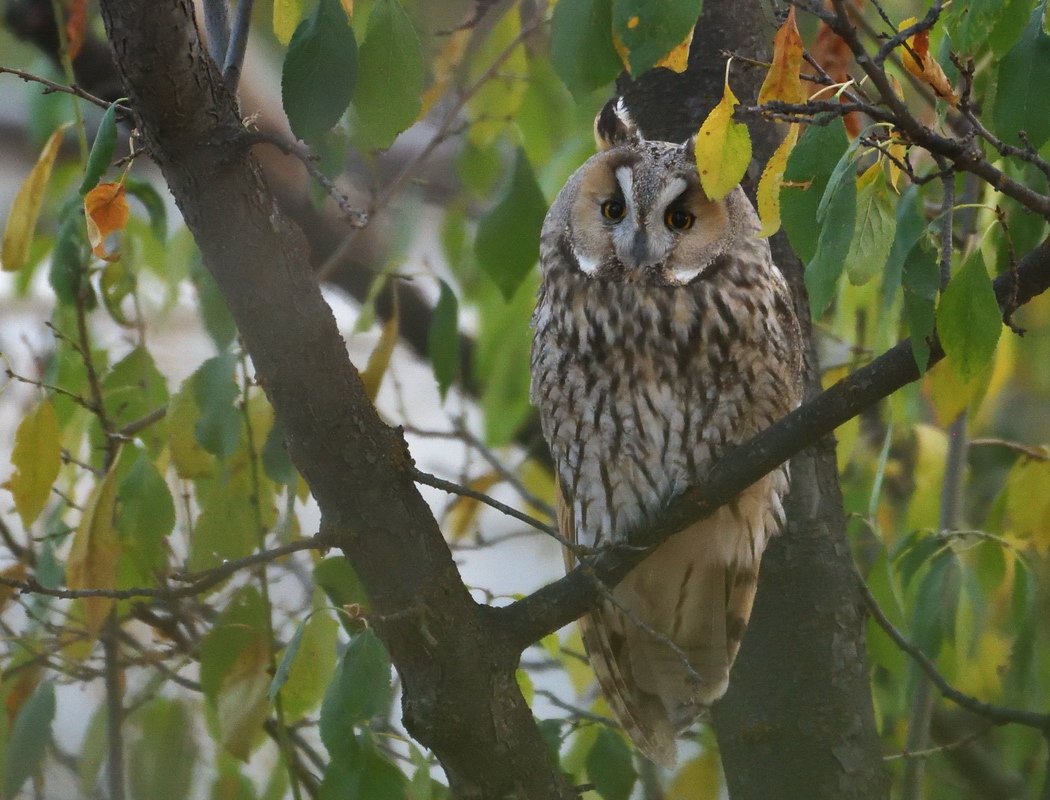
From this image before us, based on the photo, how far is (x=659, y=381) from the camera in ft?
5.32

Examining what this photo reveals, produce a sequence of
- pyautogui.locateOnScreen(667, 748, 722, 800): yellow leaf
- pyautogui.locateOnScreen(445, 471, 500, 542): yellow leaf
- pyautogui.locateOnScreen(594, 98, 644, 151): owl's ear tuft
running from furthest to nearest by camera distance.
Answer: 1. pyautogui.locateOnScreen(445, 471, 500, 542): yellow leaf
2. pyautogui.locateOnScreen(667, 748, 722, 800): yellow leaf
3. pyautogui.locateOnScreen(594, 98, 644, 151): owl's ear tuft

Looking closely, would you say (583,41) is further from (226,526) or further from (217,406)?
(226,526)

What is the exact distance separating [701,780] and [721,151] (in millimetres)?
1417

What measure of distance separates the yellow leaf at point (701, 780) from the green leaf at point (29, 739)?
3.39 ft

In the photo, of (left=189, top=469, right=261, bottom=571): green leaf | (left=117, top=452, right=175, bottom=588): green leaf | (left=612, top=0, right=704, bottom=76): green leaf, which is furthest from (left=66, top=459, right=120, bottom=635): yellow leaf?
(left=612, top=0, right=704, bottom=76): green leaf

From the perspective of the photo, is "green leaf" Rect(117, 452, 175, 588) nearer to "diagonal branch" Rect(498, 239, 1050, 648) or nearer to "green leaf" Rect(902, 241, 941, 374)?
"diagonal branch" Rect(498, 239, 1050, 648)

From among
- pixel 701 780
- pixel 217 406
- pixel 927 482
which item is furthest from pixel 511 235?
pixel 701 780

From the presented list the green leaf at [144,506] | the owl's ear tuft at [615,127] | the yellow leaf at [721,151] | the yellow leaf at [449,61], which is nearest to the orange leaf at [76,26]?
the yellow leaf at [449,61]

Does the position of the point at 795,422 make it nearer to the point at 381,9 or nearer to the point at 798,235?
the point at 798,235

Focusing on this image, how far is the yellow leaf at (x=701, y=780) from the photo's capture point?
2023mm

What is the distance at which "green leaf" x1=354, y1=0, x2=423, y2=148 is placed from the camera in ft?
3.20

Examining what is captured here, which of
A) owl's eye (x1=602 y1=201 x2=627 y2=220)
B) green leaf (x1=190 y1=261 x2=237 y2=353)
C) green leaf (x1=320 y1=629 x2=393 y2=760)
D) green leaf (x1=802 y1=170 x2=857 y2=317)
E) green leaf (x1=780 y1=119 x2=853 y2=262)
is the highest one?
owl's eye (x1=602 y1=201 x2=627 y2=220)

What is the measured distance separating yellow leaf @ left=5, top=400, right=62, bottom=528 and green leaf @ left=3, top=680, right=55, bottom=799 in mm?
247

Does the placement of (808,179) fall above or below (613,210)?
below
